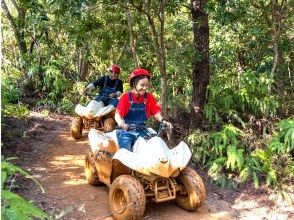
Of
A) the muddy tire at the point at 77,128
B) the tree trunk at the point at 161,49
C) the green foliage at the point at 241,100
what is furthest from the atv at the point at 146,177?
the muddy tire at the point at 77,128

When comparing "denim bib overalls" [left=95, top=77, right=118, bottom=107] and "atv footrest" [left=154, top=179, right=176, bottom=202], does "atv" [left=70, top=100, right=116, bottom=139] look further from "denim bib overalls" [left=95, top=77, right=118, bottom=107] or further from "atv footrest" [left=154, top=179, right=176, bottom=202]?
"atv footrest" [left=154, top=179, right=176, bottom=202]

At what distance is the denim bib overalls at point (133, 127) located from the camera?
573 cm

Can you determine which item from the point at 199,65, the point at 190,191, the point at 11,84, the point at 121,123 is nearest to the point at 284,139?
the point at 199,65

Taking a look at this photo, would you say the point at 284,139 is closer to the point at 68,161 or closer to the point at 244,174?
the point at 244,174

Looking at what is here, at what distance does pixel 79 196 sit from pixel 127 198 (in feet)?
3.88

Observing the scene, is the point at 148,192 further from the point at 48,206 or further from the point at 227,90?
the point at 227,90

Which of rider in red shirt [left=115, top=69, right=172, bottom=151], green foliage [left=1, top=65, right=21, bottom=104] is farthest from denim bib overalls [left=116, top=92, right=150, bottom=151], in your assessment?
green foliage [left=1, top=65, right=21, bottom=104]

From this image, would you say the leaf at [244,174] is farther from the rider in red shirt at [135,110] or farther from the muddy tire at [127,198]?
the muddy tire at [127,198]

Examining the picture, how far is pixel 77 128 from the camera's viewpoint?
9047 millimetres

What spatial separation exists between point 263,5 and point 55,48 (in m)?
7.56

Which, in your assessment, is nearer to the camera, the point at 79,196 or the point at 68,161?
the point at 79,196

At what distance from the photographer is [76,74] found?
46.6 ft

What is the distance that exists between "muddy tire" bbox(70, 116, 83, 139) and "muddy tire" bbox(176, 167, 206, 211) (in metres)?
3.98

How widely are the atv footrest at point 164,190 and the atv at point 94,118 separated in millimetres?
3516
